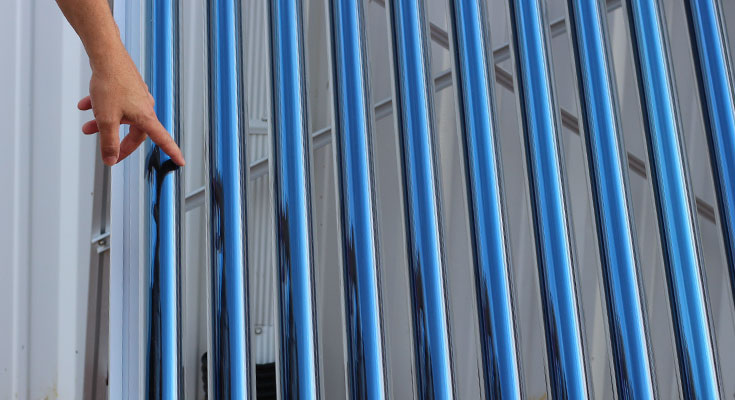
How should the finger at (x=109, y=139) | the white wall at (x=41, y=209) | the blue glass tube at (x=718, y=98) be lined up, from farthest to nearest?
the white wall at (x=41, y=209) < the blue glass tube at (x=718, y=98) < the finger at (x=109, y=139)

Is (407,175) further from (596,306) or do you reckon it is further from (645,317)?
(596,306)

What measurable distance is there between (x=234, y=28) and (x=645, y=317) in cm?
57

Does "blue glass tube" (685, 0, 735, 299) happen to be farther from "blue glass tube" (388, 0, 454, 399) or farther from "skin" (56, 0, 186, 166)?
"skin" (56, 0, 186, 166)

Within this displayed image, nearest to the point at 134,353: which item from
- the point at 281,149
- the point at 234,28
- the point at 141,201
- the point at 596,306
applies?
the point at 141,201

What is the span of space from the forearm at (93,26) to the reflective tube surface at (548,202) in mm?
461

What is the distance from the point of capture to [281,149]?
2.30ft

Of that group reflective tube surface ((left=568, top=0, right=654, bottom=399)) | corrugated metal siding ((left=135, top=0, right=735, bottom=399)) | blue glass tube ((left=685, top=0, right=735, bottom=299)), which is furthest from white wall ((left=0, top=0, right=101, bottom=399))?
blue glass tube ((left=685, top=0, right=735, bottom=299))

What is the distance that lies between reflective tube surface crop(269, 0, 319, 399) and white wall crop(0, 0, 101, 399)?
26.3 inches

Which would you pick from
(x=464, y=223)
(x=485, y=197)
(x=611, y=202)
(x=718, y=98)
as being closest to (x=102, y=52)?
(x=485, y=197)

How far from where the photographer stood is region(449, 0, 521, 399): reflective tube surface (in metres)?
0.65

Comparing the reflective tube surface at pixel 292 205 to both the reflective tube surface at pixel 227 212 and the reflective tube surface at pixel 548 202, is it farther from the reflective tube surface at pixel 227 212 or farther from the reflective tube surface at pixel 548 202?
the reflective tube surface at pixel 548 202

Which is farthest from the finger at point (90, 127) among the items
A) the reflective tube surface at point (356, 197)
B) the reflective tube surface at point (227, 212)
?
the reflective tube surface at point (356, 197)

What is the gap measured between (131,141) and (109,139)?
0.04 m

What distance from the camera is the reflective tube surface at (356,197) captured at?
2.10 feet
